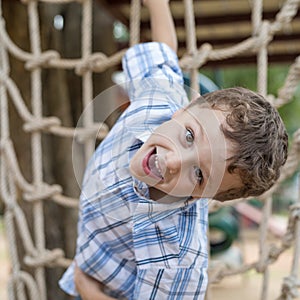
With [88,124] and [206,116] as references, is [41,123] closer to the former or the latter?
[88,124]

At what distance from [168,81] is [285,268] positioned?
3.79 m

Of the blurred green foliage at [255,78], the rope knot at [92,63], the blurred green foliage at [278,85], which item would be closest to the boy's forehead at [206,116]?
the rope knot at [92,63]

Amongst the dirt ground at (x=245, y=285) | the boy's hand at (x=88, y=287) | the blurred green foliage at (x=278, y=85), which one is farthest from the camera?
the blurred green foliage at (x=278, y=85)

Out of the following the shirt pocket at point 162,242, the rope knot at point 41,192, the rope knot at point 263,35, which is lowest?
the rope knot at point 41,192

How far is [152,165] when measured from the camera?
76 centimetres

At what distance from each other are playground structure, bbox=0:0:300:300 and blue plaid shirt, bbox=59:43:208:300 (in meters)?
0.24

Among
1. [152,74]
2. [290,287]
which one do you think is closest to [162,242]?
[152,74]

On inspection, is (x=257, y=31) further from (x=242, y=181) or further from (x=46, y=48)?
(x=46, y=48)

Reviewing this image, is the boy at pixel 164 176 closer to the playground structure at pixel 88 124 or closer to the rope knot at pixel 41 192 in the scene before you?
the playground structure at pixel 88 124

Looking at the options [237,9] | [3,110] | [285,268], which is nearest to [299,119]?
[285,268]

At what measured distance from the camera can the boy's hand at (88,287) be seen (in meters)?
0.96

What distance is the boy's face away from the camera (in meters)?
0.74

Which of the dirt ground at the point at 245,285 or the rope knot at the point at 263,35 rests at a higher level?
the rope knot at the point at 263,35

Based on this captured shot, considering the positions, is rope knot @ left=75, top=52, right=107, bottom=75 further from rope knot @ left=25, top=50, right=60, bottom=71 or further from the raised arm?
the raised arm
